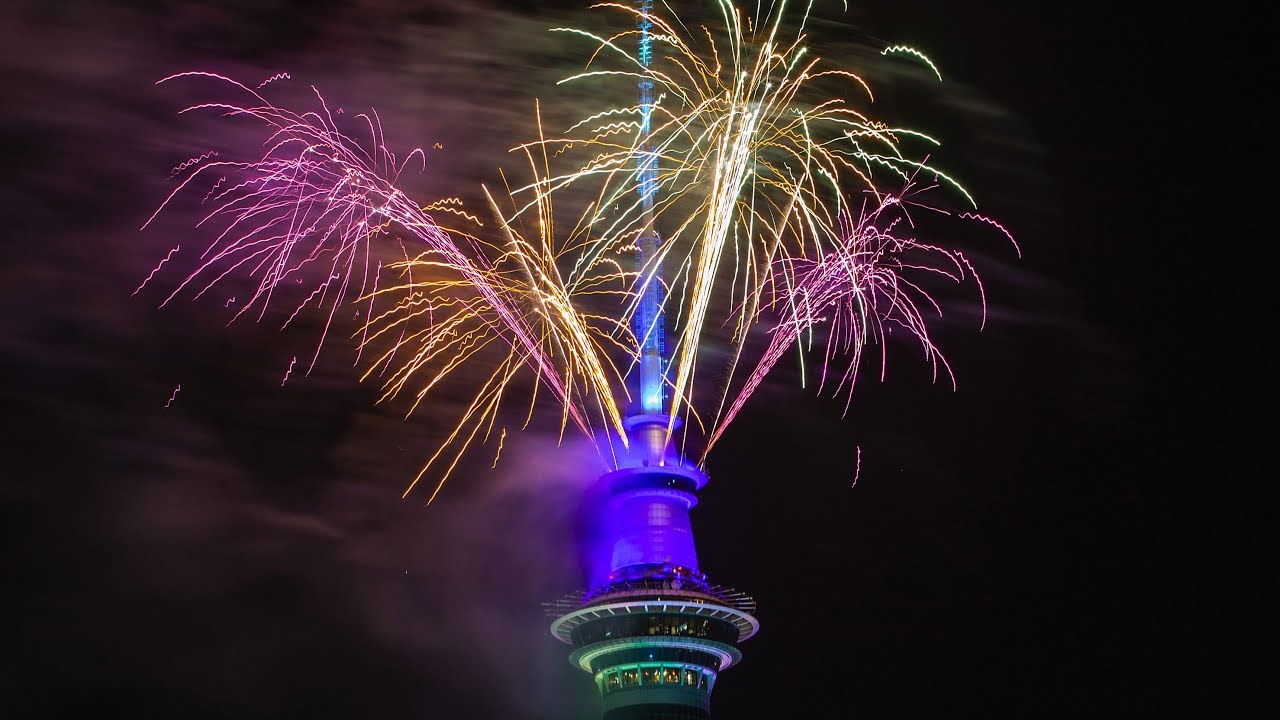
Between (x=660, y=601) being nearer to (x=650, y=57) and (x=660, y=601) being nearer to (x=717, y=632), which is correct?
(x=717, y=632)

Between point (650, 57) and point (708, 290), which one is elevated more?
point (650, 57)

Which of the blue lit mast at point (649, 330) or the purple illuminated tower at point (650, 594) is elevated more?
the blue lit mast at point (649, 330)

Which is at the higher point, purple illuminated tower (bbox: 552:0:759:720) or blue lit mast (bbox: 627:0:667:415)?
blue lit mast (bbox: 627:0:667:415)

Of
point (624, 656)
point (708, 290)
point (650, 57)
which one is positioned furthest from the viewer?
point (624, 656)

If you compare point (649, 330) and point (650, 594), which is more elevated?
point (649, 330)

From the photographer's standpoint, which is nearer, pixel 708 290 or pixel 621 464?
pixel 708 290

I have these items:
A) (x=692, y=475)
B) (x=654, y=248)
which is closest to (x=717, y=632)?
(x=692, y=475)

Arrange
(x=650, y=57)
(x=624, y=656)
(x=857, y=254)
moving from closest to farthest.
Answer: (x=857, y=254) → (x=650, y=57) → (x=624, y=656)

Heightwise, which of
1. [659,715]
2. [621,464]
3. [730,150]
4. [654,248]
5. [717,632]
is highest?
[654,248]
